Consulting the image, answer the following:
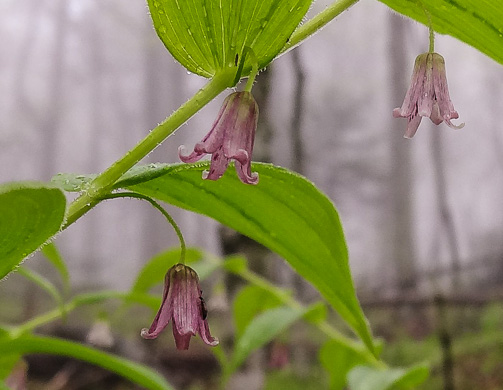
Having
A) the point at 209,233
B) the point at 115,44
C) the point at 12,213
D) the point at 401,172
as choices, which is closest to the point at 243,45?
the point at 12,213

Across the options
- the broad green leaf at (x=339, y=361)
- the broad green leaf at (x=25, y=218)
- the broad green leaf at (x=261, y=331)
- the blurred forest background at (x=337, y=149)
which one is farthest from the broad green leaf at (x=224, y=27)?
the blurred forest background at (x=337, y=149)

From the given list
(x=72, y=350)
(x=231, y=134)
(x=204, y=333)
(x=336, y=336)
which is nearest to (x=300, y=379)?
(x=336, y=336)

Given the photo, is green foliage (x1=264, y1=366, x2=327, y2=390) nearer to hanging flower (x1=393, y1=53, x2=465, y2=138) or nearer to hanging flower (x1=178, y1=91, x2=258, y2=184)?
hanging flower (x1=393, y1=53, x2=465, y2=138)

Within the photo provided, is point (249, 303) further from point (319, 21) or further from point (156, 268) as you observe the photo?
point (319, 21)

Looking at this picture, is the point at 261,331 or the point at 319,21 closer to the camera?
the point at 319,21

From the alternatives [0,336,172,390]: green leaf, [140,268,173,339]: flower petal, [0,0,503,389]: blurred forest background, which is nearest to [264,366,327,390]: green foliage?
[0,0,503,389]: blurred forest background
